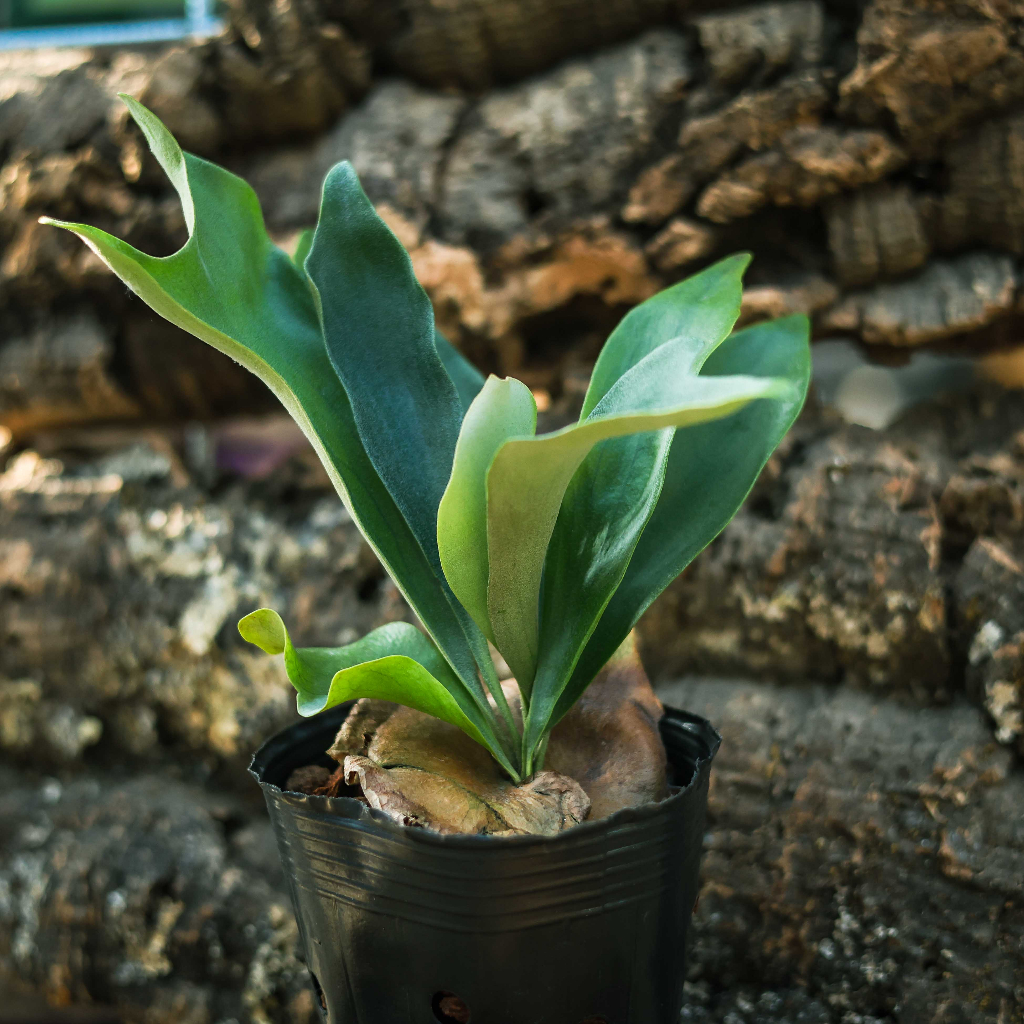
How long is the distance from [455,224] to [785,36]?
434 mm

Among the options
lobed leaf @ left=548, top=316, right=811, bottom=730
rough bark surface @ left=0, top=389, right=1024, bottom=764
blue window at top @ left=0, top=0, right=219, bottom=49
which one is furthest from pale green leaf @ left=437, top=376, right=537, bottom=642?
blue window at top @ left=0, top=0, right=219, bottom=49

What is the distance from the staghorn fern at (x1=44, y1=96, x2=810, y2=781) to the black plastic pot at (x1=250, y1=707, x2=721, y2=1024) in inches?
4.1

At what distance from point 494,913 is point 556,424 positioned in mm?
651

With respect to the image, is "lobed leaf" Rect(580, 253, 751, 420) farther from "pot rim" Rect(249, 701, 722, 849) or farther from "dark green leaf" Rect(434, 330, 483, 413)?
"pot rim" Rect(249, 701, 722, 849)

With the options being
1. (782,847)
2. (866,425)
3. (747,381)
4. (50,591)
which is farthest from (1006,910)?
(50,591)

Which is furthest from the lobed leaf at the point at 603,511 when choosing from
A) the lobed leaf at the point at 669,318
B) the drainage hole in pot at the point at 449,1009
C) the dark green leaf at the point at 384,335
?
the drainage hole in pot at the point at 449,1009

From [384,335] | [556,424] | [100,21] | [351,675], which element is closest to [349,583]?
[556,424]

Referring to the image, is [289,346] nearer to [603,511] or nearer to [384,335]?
[384,335]

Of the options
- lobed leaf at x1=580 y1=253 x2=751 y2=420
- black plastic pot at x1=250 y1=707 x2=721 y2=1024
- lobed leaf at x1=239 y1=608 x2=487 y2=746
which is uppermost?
lobed leaf at x1=580 y1=253 x2=751 y2=420

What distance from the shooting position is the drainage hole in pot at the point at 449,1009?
56cm

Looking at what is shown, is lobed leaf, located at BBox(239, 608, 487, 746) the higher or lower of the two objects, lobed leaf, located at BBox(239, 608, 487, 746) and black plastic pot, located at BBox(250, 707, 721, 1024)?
the higher

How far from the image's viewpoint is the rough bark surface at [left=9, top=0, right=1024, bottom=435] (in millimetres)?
890

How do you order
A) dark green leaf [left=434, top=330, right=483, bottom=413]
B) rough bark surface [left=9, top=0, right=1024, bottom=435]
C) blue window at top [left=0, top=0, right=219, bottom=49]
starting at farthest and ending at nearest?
blue window at top [left=0, top=0, right=219, bottom=49]
rough bark surface [left=9, top=0, right=1024, bottom=435]
dark green leaf [left=434, top=330, right=483, bottom=413]

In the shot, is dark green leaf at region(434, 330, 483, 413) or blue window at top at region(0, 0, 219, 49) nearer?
dark green leaf at region(434, 330, 483, 413)
